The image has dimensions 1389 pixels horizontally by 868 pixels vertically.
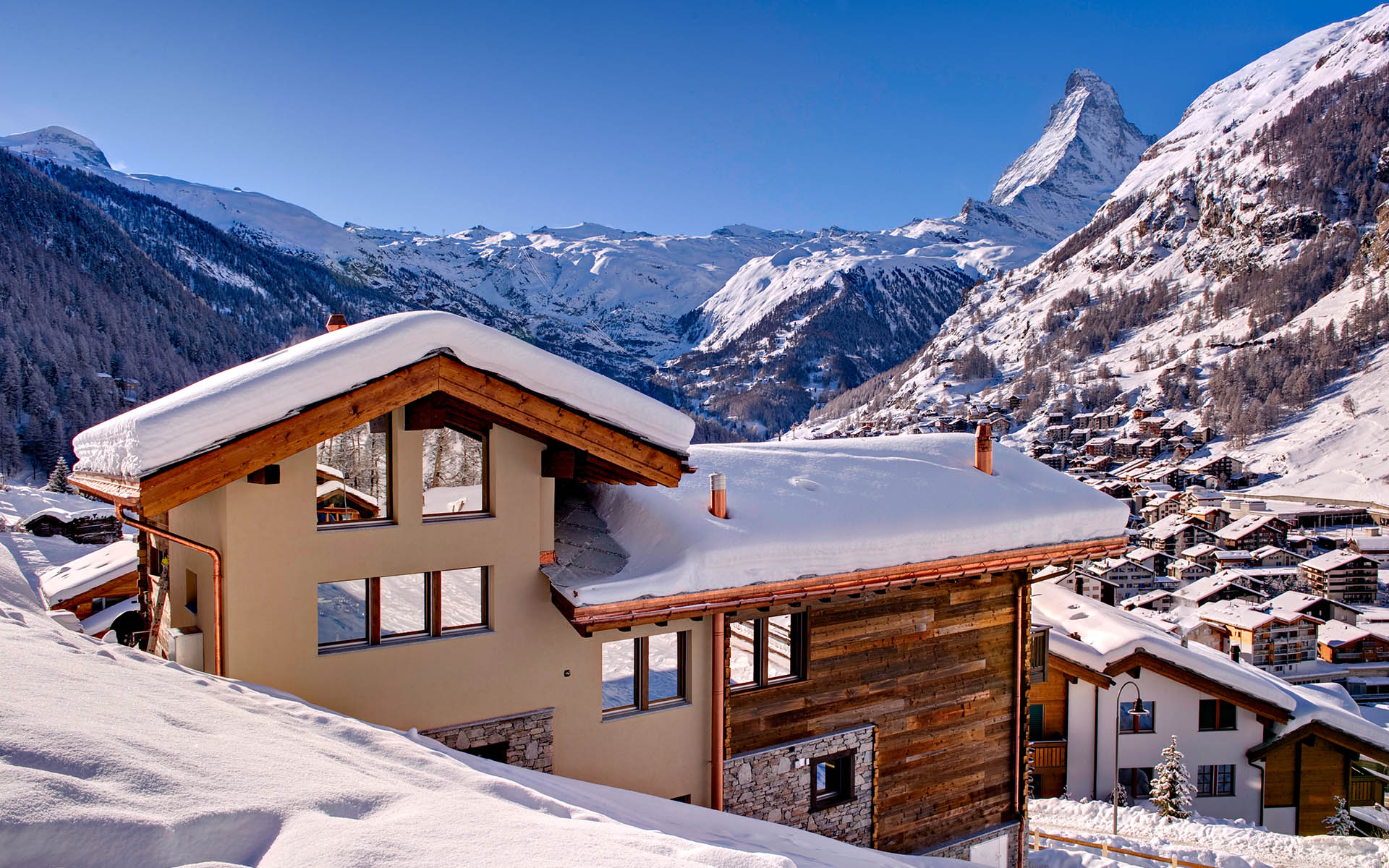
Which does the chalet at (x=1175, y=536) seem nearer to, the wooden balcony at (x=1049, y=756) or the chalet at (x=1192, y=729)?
the chalet at (x=1192, y=729)

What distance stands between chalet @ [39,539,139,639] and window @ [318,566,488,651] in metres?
13.8

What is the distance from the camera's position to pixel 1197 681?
23.1 m

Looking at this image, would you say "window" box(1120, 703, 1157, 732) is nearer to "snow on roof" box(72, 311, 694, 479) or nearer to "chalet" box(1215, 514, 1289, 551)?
"snow on roof" box(72, 311, 694, 479)

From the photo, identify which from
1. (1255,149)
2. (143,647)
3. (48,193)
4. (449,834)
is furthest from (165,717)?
(1255,149)

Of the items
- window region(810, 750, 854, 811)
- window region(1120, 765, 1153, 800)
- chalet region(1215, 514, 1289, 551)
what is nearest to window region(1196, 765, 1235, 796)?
window region(1120, 765, 1153, 800)

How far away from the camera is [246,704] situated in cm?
529

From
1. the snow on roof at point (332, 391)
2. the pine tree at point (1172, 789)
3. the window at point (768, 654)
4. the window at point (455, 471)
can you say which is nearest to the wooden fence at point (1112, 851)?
the pine tree at point (1172, 789)

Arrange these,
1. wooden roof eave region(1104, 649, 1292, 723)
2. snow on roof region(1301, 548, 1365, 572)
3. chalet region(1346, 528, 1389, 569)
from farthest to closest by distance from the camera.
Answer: chalet region(1346, 528, 1389, 569) → snow on roof region(1301, 548, 1365, 572) → wooden roof eave region(1104, 649, 1292, 723)

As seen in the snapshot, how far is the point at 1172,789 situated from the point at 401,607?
22749 mm

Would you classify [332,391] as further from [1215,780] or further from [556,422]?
[1215,780]

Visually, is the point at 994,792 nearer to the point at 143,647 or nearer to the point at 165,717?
the point at 165,717

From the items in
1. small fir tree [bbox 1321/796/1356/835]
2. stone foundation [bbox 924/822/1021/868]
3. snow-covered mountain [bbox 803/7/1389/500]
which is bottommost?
small fir tree [bbox 1321/796/1356/835]

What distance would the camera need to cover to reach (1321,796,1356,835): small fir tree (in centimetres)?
2338

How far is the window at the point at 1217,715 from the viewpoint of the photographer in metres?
23.9
